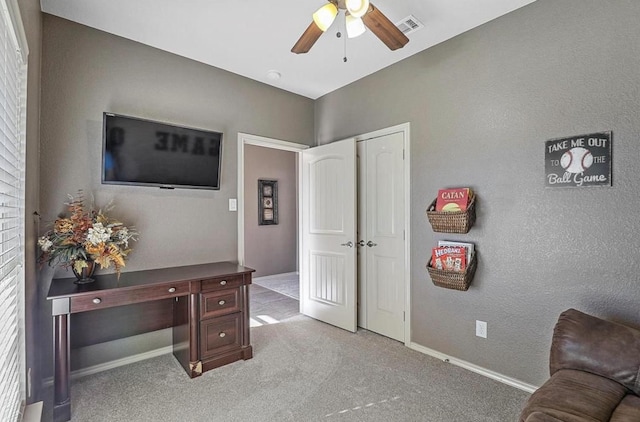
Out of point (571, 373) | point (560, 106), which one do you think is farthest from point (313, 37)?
point (571, 373)

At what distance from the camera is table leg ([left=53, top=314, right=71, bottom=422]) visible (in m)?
1.97

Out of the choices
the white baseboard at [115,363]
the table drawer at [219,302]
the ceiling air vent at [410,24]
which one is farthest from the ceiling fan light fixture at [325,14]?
the white baseboard at [115,363]

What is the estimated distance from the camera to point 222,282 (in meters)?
2.65

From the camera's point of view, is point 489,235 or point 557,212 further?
point 489,235

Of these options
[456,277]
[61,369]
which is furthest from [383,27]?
[61,369]

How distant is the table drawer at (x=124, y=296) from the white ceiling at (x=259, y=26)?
2002 millimetres

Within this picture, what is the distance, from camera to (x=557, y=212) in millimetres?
2172

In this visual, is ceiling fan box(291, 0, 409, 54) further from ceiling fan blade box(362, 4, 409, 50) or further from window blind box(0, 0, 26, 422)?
window blind box(0, 0, 26, 422)

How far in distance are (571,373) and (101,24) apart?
12.6 feet

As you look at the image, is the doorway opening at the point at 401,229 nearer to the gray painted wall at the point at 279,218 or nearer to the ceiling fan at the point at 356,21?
the ceiling fan at the point at 356,21

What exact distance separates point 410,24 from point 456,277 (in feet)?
6.55

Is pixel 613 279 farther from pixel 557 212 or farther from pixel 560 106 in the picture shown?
pixel 560 106

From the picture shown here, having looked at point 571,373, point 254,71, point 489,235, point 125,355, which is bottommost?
point 125,355

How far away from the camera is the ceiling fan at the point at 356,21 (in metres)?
1.77
